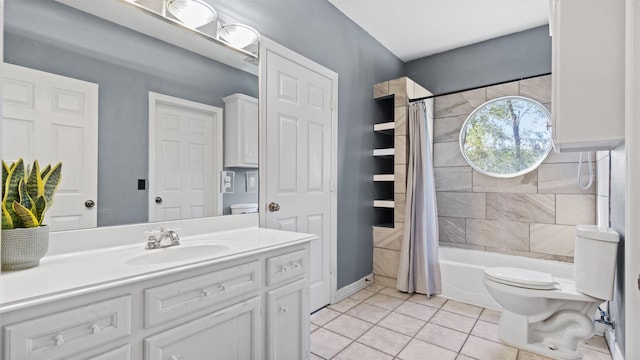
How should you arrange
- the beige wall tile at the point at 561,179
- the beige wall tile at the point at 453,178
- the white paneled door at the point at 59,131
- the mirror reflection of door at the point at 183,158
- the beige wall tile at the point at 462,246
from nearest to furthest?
the white paneled door at the point at 59,131, the mirror reflection of door at the point at 183,158, the beige wall tile at the point at 561,179, the beige wall tile at the point at 462,246, the beige wall tile at the point at 453,178

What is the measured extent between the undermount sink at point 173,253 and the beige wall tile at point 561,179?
312 centimetres

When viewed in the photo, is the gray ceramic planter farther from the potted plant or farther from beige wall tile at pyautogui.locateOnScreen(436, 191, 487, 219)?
beige wall tile at pyautogui.locateOnScreen(436, 191, 487, 219)

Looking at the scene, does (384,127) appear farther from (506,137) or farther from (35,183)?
(35,183)

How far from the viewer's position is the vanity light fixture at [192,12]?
5.22 feet

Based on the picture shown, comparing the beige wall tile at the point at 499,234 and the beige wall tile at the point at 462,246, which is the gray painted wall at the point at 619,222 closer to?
the beige wall tile at the point at 499,234

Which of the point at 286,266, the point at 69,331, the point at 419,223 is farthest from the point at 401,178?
the point at 69,331

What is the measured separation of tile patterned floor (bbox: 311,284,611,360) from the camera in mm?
1915

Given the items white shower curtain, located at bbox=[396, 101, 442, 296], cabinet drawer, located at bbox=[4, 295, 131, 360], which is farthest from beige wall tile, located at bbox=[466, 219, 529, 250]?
cabinet drawer, located at bbox=[4, 295, 131, 360]

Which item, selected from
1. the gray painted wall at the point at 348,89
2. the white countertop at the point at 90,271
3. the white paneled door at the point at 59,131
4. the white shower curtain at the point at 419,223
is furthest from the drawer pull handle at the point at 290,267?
the white shower curtain at the point at 419,223

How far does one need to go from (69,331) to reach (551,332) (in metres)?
2.54

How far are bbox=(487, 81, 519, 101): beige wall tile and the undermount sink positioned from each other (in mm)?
3243

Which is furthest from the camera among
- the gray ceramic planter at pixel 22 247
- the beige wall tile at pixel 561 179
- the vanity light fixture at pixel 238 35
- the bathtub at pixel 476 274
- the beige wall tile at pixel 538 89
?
the beige wall tile at pixel 538 89

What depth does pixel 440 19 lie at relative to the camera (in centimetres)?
296

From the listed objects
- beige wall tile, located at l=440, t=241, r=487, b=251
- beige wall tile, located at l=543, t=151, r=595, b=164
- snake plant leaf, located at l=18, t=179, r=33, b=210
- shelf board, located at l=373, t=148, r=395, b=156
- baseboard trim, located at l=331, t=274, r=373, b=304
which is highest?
shelf board, located at l=373, t=148, r=395, b=156
